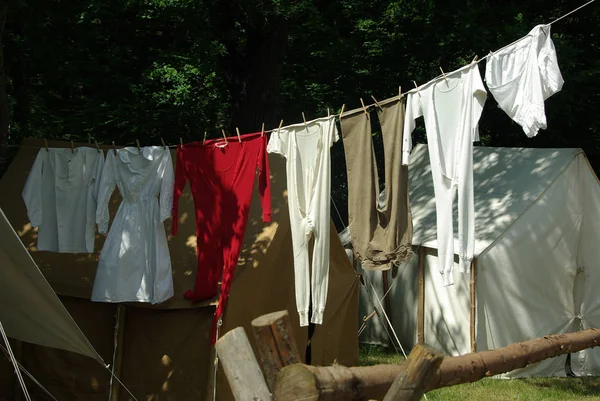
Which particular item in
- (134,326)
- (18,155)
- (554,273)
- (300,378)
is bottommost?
(554,273)

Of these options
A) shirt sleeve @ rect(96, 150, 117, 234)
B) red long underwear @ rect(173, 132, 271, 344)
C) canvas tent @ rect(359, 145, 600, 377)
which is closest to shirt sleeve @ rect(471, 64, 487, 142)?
red long underwear @ rect(173, 132, 271, 344)

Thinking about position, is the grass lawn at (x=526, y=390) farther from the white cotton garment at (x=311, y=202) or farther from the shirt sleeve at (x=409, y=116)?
the shirt sleeve at (x=409, y=116)

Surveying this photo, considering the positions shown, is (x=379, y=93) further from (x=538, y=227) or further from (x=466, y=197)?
(x=466, y=197)

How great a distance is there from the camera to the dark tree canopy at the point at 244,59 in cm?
1064

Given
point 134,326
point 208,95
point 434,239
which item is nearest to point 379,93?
point 208,95

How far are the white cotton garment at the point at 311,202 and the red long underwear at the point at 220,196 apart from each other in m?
0.28

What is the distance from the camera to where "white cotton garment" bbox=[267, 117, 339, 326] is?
6031mm

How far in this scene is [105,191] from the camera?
6941mm

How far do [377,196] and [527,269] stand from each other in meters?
3.96

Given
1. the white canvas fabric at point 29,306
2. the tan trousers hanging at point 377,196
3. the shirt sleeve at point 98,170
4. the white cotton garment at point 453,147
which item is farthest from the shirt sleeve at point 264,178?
the white canvas fabric at point 29,306

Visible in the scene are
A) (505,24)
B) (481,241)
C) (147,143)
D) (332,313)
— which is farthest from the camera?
→ (147,143)

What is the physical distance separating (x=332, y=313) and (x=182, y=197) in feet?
5.95

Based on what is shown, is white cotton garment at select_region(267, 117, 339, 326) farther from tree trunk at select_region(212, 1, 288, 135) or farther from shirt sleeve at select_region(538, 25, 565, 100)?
tree trunk at select_region(212, 1, 288, 135)

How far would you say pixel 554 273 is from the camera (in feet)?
30.5
